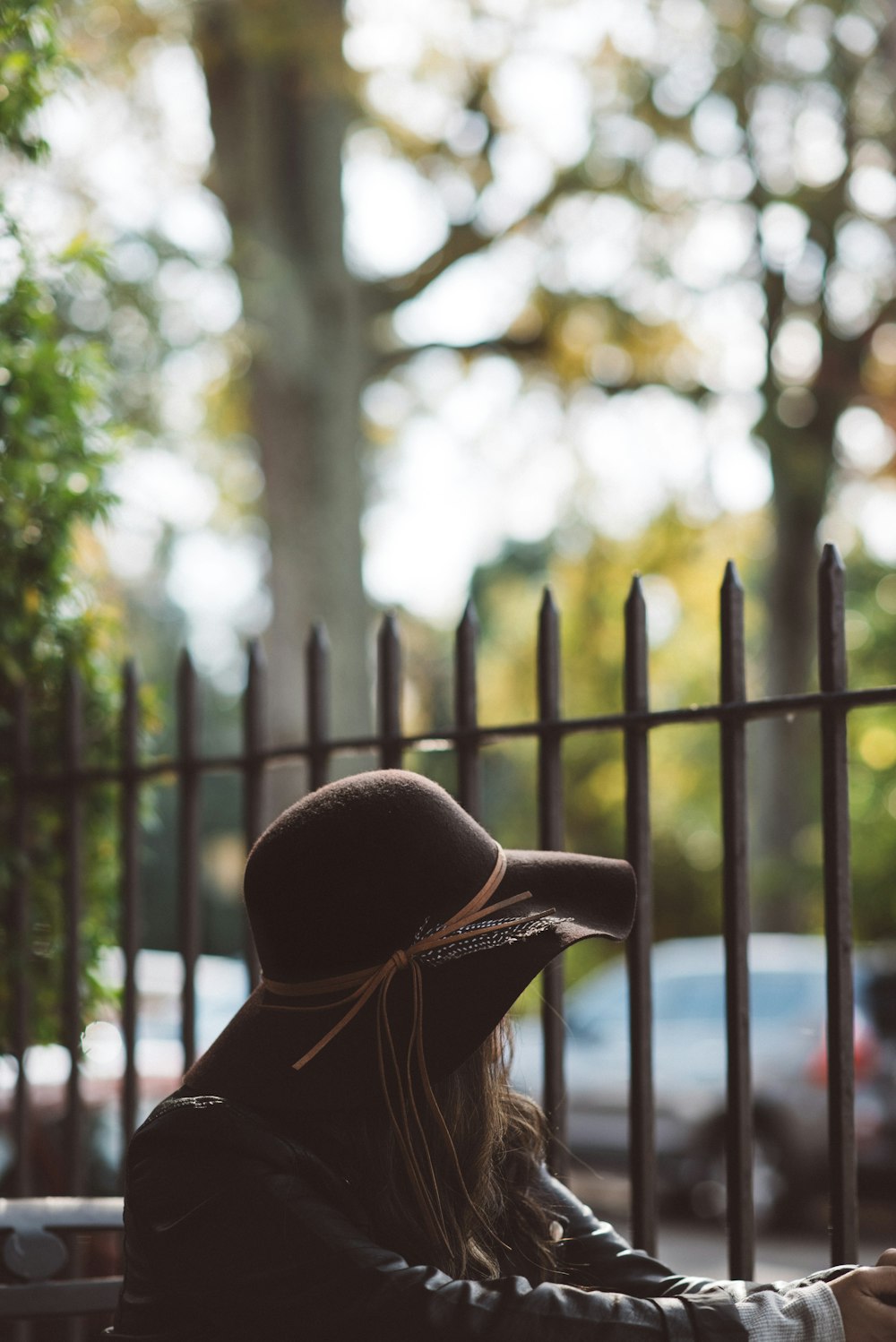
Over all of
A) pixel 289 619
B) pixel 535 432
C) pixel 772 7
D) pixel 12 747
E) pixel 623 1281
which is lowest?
pixel 623 1281

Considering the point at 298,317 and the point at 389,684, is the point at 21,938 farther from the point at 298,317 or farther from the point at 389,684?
the point at 298,317

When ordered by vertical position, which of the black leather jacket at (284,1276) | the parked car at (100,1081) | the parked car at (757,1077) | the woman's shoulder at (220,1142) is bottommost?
the parked car at (757,1077)

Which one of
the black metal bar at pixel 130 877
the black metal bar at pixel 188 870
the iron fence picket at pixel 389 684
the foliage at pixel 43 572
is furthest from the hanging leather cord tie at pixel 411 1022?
the foliage at pixel 43 572

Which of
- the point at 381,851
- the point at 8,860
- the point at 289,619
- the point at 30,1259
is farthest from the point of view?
the point at 289,619

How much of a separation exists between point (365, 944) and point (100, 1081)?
17.7 feet

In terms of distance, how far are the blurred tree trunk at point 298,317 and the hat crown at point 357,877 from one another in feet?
21.5

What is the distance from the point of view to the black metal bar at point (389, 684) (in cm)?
→ 318

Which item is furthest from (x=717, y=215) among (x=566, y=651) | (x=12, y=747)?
(x=566, y=651)

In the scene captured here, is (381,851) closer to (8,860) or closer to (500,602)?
(8,860)

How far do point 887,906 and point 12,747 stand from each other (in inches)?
659

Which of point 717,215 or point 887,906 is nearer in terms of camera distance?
point 717,215

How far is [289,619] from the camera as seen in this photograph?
8.62m

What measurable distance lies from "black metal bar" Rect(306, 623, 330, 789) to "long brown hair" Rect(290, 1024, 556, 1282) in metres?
1.49

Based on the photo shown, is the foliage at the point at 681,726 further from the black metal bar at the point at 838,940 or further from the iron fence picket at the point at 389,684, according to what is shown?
the black metal bar at the point at 838,940
